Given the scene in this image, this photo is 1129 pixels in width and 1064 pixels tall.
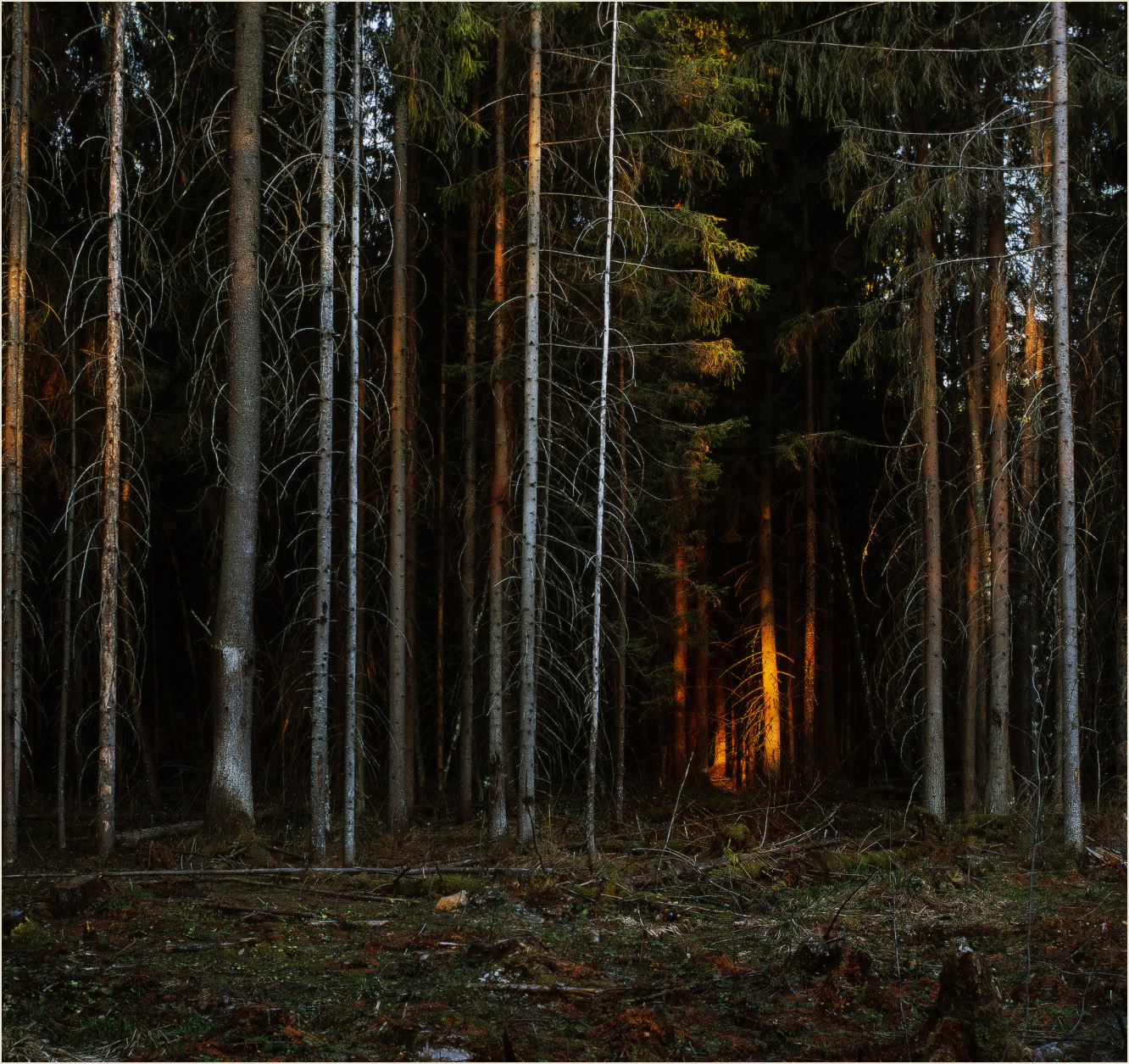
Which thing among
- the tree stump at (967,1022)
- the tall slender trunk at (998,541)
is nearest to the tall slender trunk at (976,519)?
the tall slender trunk at (998,541)

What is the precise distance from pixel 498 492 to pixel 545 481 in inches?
25.6

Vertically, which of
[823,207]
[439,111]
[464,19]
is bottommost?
[439,111]

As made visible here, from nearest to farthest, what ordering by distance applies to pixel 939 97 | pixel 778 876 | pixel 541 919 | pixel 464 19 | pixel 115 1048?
pixel 115 1048 < pixel 541 919 < pixel 778 876 < pixel 464 19 < pixel 939 97

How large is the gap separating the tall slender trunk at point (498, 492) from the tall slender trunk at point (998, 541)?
→ 20.9ft

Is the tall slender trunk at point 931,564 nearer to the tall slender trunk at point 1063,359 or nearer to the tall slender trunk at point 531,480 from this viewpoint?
the tall slender trunk at point 1063,359

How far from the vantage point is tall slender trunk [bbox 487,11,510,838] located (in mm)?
11195

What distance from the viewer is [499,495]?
1221cm

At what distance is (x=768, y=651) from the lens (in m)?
17.2

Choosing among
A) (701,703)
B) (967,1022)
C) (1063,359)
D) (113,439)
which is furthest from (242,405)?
(701,703)

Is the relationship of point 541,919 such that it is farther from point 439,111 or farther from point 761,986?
point 439,111

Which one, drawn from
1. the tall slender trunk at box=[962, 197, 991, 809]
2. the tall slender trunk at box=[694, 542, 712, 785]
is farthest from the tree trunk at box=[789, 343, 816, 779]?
the tall slender trunk at box=[962, 197, 991, 809]

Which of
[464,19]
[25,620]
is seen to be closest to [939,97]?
[464,19]

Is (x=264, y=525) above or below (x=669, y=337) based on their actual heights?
below

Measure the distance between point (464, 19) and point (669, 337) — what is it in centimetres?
538
